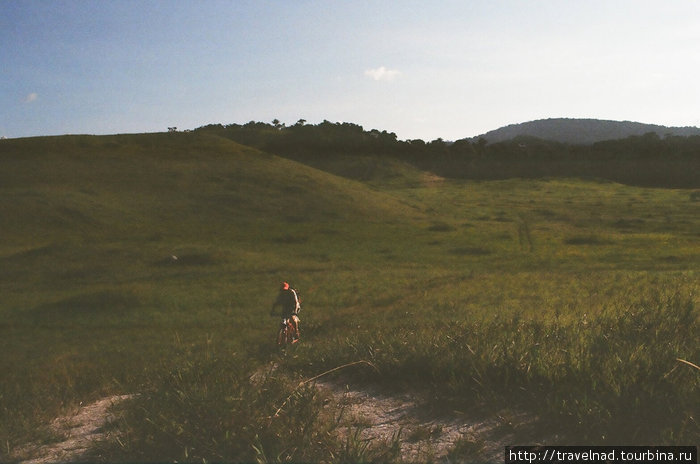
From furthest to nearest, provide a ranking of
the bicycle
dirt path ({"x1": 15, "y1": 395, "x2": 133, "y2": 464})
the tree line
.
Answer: the tree line
the bicycle
dirt path ({"x1": 15, "y1": 395, "x2": 133, "y2": 464})

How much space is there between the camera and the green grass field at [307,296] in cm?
693

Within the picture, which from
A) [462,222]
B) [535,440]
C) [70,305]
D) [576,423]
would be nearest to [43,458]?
[535,440]

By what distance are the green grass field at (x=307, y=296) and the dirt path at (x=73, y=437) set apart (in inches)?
11.5

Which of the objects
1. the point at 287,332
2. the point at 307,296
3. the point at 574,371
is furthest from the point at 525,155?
the point at 574,371

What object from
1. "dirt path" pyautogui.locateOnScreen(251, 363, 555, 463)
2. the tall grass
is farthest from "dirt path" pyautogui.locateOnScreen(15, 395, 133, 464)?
the tall grass

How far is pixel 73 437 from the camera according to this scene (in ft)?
25.5

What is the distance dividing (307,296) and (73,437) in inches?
1142

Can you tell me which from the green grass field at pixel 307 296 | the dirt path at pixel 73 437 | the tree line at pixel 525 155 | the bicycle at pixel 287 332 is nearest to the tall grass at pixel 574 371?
the green grass field at pixel 307 296

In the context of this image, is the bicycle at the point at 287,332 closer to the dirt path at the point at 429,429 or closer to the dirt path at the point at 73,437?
the dirt path at the point at 73,437

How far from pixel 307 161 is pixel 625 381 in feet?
525

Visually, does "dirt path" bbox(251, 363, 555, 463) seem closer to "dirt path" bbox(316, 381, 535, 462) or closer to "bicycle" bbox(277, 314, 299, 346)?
"dirt path" bbox(316, 381, 535, 462)

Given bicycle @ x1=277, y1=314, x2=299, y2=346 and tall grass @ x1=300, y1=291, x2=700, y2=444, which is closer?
tall grass @ x1=300, y1=291, x2=700, y2=444

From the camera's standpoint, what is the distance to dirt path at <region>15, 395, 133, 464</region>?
710 centimetres

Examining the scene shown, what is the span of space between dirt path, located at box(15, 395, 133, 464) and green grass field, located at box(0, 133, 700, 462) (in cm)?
29
